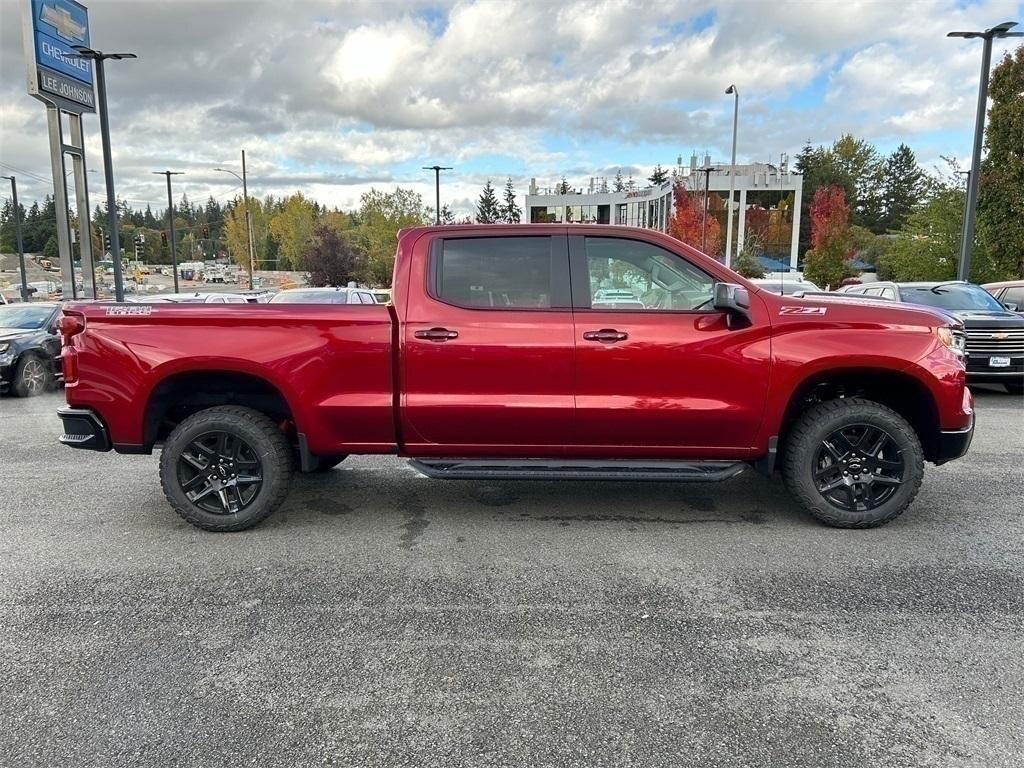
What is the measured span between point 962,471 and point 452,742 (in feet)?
18.3

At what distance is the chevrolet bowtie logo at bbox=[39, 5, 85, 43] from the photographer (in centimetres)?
2148

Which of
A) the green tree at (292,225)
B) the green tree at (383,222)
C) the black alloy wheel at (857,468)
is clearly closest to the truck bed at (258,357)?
→ the black alloy wheel at (857,468)

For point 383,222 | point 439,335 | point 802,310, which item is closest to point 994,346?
point 802,310

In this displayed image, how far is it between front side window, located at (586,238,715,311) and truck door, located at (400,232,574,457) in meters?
0.22

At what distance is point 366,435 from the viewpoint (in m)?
4.76

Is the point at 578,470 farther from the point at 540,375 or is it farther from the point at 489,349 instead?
the point at 489,349

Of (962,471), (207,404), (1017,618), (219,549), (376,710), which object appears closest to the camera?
(376,710)

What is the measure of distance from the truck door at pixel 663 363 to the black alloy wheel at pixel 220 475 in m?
2.20

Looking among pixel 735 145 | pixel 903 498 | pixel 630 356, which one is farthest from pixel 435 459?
pixel 735 145

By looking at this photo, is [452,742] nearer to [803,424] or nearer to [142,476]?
[803,424]

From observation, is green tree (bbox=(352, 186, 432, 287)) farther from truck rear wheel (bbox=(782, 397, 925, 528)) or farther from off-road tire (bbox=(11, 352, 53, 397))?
truck rear wheel (bbox=(782, 397, 925, 528))

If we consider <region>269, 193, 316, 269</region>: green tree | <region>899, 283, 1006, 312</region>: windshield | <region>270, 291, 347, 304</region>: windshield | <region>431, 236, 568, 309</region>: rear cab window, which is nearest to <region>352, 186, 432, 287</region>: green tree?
<region>269, 193, 316, 269</region>: green tree

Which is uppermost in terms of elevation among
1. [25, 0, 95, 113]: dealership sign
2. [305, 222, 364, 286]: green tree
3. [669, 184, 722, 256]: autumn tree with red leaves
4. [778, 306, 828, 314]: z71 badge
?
[25, 0, 95, 113]: dealership sign

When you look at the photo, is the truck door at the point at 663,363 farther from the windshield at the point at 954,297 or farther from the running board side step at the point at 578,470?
the windshield at the point at 954,297
